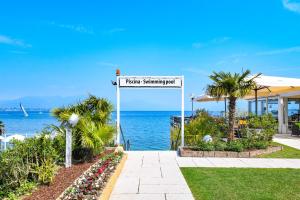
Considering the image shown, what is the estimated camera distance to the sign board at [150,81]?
39.2 feet

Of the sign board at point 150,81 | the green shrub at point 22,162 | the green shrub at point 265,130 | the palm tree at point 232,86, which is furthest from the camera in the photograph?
the green shrub at point 265,130

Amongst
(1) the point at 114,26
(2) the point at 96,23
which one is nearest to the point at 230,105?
(1) the point at 114,26

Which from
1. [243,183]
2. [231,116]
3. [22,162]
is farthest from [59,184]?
[231,116]

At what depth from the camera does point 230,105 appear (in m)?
11.9

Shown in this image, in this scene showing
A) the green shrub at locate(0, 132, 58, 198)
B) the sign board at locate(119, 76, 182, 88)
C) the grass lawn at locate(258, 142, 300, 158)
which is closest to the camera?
the green shrub at locate(0, 132, 58, 198)

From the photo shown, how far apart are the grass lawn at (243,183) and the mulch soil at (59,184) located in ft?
7.73

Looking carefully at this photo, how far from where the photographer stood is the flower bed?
17.0 feet

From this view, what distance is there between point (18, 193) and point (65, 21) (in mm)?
15893

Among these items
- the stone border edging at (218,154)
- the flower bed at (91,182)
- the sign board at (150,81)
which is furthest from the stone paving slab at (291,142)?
the flower bed at (91,182)

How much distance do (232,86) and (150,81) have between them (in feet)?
9.68

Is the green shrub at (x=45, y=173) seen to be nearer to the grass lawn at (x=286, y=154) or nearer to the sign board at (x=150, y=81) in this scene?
the sign board at (x=150, y=81)

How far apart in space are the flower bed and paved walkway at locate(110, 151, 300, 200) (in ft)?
0.98

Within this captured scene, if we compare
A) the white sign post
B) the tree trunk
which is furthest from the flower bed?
the tree trunk

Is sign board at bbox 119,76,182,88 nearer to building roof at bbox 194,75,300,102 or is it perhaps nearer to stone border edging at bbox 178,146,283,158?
building roof at bbox 194,75,300,102
